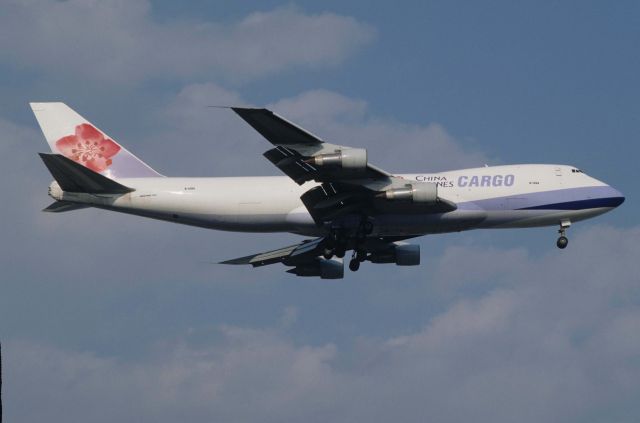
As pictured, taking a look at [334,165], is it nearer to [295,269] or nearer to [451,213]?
[451,213]

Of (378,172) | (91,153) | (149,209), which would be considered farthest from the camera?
(91,153)

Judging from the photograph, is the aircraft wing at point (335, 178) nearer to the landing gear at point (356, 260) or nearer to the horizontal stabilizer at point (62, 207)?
the landing gear at point (356, 260)

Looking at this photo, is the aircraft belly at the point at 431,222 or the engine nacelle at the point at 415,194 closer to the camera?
the engine nacelle at the point at 415,194

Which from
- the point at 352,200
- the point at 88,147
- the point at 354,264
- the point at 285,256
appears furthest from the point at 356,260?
the point at 88,147

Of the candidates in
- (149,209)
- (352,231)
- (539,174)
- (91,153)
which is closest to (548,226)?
(539,174)

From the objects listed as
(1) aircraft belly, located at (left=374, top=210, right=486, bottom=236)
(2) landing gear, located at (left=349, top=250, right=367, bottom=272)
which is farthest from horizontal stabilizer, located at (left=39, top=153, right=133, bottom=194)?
(1) aircraft belly, located at (left=374, top=210, right=486, bottom=236)

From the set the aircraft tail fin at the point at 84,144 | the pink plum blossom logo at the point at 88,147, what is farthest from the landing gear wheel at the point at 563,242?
the pink plum blossom logo at the point at 88,147

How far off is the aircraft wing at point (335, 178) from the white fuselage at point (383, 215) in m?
1.09

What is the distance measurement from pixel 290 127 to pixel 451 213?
11220mm

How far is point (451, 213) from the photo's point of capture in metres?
60.2

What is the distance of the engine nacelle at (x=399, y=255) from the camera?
68.4 meters

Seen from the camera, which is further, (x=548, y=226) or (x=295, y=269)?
(x=295, y=269)

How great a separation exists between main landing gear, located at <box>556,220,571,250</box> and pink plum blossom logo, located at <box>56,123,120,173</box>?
25172 mm

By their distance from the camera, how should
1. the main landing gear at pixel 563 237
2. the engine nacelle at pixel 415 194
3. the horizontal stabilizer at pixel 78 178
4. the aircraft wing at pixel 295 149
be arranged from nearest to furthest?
the aircraft wing at pixel 295 149 < the engine nacelle at pixel 415 194 < the horizontal stabilizer at pixel 78 178 < the main landing gear at pixel 563 237
